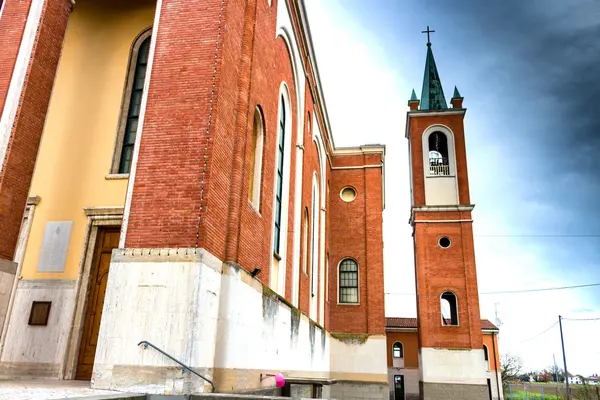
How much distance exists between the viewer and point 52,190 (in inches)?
411

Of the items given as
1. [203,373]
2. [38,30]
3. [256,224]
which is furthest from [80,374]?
[38,30]

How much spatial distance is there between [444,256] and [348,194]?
25.8 ft

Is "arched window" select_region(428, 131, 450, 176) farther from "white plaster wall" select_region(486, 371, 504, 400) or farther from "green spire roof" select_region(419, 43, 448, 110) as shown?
"white plaster wall" select_region(486, 371, 504, 400)

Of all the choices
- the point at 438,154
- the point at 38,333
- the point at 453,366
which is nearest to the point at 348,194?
the point at 438,154

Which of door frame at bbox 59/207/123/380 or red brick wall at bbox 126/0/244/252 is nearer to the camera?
red brick wall at bbox 126/0/244/252

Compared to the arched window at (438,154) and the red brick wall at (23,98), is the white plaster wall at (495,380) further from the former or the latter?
the red brick wall at (23,98)

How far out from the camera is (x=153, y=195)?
7891 mm

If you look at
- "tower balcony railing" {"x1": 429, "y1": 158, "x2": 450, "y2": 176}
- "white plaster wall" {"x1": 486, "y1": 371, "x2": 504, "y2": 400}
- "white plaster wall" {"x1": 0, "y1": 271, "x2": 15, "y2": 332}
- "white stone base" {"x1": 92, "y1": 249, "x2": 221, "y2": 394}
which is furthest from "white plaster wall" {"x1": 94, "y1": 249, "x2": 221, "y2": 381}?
"white plaster wall" {"x1": 486, "y1": 371, "x2": 504, "y2": 400}

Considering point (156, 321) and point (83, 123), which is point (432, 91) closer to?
point (83, 123)

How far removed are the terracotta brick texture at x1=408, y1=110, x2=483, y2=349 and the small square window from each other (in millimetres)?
23002

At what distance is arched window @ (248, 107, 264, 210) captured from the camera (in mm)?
11070

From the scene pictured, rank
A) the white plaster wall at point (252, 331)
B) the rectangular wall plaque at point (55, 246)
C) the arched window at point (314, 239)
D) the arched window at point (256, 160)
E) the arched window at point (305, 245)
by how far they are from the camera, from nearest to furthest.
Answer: the white plaster wall at point (252, 331), the rectangular wall plaque at point (55, 246), the arched window at point (256, 160), the arched window at point (305, 245), the arched window at point (314, 239)

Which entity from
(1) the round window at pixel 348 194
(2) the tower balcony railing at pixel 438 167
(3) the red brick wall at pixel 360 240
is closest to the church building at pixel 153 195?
(3) the red brick wall at pixel 360 240

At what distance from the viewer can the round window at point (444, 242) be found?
30.1 metres
